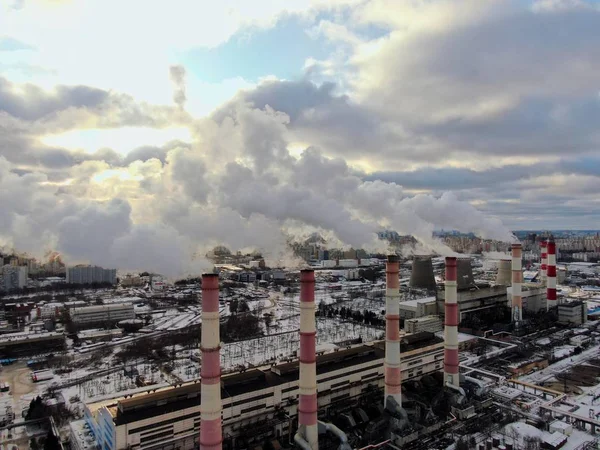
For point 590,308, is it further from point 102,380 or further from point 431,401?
point 102,380

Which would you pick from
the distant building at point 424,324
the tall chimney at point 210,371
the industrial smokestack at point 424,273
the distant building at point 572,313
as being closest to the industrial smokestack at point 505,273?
the industrial smokestack at point 424,273

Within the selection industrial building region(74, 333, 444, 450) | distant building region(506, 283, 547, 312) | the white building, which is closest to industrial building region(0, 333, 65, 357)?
the white building

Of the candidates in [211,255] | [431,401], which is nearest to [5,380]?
[211,255]

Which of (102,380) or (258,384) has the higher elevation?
(258,384)

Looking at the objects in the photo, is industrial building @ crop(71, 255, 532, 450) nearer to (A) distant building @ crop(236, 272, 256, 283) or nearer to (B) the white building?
(B) the white building

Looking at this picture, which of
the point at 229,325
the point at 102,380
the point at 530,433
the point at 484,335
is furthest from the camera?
the point at 229,325

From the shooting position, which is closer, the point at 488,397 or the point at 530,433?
the point at 530,433

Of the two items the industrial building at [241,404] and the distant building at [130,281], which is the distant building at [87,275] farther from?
the industrial building at [241,404]

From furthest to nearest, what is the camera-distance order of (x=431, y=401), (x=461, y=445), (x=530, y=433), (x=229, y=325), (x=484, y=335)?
(x=229, y=325), (x=484, y=335), (x=431, y=401), (x=530, y=433), (x=461, y=445)

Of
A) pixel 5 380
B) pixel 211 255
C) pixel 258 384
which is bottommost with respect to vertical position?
pixel 5 380
